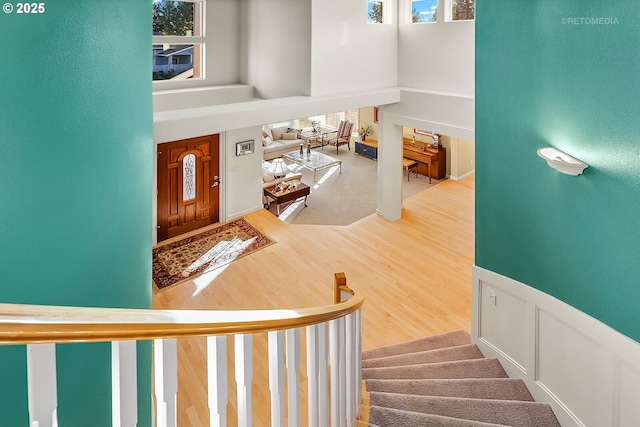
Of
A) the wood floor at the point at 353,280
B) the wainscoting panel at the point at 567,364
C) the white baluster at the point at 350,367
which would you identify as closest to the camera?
the white baluster at the point at 350,367

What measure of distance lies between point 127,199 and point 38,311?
6.66 ft

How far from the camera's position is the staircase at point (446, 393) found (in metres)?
2.52

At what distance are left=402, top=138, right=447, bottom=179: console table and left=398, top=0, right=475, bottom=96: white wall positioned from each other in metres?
3.67

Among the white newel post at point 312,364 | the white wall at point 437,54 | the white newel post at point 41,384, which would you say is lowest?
the white newel post at point 312,364

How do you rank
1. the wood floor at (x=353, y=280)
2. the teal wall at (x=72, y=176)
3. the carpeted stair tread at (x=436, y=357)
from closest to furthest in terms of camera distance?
the teal wall at (x=72, y=176) < the carpeted stair tread at (x=436, y=357) < the wood floor at (x=353, y=280)

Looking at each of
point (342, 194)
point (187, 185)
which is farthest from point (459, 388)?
point (342, 194)

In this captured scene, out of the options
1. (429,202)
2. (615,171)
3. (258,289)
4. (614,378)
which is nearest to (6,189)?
(615,171)

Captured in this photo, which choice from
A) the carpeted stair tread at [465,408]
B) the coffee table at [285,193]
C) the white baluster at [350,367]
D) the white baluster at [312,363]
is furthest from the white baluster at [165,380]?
the coffee table at [285,193]

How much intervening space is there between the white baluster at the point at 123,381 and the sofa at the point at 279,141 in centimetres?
1202

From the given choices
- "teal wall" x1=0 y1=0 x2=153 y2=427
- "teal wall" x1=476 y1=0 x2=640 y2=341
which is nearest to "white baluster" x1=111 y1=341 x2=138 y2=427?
"teal wall" x1=0 y1=0 x2=153 y2=427

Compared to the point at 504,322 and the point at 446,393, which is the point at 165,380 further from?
the point at 504,322

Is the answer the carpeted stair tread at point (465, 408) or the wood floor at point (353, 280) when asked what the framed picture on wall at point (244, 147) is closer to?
the wood floor at point (353, 280)

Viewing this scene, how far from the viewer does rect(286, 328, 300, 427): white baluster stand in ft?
3.93

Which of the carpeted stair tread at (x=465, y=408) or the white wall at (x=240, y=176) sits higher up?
the white wall at (x=240, y=176)
